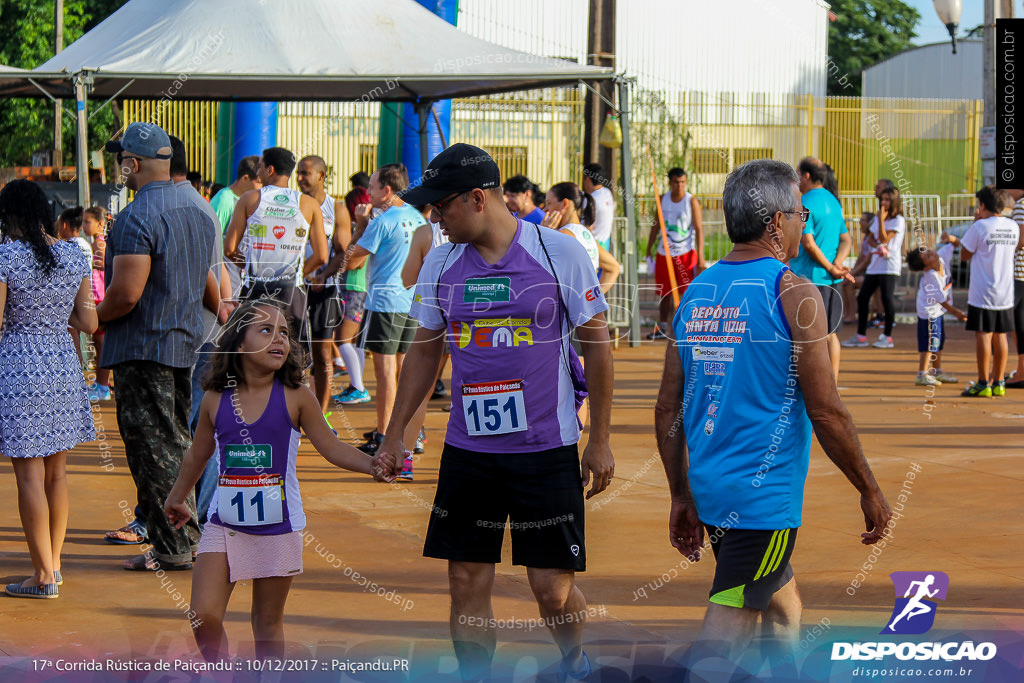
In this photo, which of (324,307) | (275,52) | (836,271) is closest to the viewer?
(836,271)

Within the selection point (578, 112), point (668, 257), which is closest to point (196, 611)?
point (668, 257)

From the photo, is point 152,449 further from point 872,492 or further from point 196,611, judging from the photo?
point 872,492

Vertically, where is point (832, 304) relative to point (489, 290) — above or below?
below

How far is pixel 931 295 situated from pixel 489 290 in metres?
9.15

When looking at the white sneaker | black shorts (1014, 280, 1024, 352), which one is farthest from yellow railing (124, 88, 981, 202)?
black shorts (1014, 280, 1024, 352)

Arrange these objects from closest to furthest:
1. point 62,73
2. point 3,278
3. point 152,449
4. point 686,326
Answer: point 686,326 → point 3,278 → point 152,449 → point 62,73

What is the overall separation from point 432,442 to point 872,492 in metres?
5.86

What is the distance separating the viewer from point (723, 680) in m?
3.50

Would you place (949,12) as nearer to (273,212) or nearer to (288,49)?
(288,49)

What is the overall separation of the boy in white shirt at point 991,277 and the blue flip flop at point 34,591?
28.9 ft

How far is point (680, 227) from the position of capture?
48.9ft

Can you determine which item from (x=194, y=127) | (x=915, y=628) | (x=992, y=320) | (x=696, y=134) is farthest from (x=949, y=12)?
(x=194, y=127)

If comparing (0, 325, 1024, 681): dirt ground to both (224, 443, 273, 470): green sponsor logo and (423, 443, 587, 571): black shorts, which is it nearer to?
(423, 443, 587, 571): black shorts

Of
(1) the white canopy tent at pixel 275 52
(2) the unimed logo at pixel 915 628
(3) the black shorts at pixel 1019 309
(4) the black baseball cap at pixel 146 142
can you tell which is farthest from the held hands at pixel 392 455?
(3) the black shorts at pixel 1019 309
